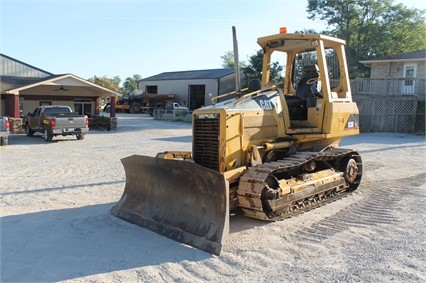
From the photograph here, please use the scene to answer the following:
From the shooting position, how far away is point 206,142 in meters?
6.83

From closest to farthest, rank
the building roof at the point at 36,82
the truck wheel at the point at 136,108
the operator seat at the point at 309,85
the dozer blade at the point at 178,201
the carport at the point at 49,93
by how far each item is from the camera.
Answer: the dozer blade at the point at 178,201 → the operator seat at the point at 309,85 → the building roof at the point at 36,82 → the carport at the point at 49,93 → the truck wheel at the point at 136,108

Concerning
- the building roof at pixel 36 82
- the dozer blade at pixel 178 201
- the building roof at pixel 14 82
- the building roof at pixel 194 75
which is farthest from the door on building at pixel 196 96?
the dozer blade at pixel 178 201

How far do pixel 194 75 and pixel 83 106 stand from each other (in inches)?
992

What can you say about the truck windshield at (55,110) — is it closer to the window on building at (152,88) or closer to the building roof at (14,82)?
the building roof at (14,82)

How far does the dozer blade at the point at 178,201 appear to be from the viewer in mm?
5574

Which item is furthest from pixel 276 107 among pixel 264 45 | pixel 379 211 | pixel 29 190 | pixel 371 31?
pixel 371 31

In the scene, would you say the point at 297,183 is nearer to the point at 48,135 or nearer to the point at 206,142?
the point at 206,142

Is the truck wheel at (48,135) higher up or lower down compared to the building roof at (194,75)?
lower down

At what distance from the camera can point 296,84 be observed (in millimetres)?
9258

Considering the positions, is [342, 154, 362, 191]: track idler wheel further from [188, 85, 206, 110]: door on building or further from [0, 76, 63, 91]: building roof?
[188, 85, 206, 110]: door on building

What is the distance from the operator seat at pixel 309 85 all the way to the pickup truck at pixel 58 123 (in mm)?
13403

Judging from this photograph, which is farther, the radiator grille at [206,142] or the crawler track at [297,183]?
the radiator grille at [206,142]

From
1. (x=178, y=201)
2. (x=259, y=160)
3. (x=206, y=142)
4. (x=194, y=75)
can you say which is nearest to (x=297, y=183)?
(x=259, y=160)

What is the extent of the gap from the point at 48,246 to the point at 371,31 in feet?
129
